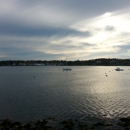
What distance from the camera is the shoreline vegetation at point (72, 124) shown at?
15624 mm

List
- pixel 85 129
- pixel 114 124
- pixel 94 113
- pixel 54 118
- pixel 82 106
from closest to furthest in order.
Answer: pixel 85 129 < pixel 114 124 < pixel 54 118 < pixel 94 113 < pixel 82 106

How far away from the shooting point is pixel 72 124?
16.5 m

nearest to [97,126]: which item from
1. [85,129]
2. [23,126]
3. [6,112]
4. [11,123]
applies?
[85,129]

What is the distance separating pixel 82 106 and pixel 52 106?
3.93 meters

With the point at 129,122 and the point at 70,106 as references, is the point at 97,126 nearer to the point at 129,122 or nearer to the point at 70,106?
the point at 129,122

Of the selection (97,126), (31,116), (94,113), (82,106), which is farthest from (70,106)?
(97,126)

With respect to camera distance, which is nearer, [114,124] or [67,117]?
[114,124]

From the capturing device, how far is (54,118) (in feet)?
60.5

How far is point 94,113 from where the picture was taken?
20078mm

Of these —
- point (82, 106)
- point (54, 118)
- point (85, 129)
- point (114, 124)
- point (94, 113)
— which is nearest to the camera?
point (85, 129)

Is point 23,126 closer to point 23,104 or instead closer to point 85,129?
point 85,129

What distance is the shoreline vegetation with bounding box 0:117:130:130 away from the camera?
1562cm

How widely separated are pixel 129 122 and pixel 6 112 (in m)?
13.5

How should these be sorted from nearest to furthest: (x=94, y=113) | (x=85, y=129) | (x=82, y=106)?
(x=85, y=129), (x=94, y=113), (x=82, y=106)
